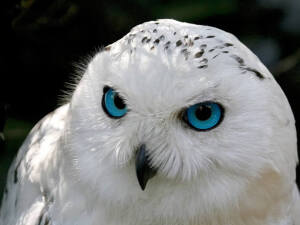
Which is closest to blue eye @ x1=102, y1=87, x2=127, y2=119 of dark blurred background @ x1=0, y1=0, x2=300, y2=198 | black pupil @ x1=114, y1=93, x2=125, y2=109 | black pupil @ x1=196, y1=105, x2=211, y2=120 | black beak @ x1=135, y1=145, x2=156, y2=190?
black pupil @ x1=114, y1=93, x2=125, y2=109

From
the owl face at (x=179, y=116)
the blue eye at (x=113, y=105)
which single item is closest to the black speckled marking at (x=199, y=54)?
the owl face at (x=179, y=116)

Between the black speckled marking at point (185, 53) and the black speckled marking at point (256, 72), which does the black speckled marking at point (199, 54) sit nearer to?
the black speckled marking at point (185, 53)

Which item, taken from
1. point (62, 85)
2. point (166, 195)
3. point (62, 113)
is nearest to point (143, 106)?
point (166, 195)

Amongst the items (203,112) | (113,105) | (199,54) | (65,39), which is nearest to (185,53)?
(199,54)

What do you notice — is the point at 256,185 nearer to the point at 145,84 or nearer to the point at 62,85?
the point at 145,84

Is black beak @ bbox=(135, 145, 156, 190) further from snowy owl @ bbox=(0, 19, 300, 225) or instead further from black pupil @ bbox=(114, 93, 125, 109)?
black pupil @ bbox=(114, 93, 125, 109)
